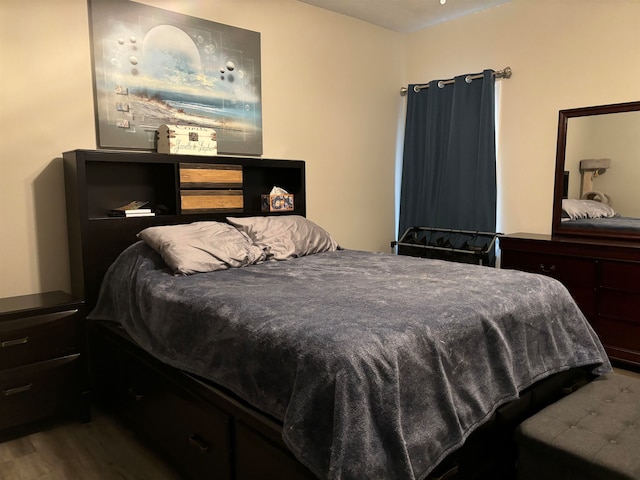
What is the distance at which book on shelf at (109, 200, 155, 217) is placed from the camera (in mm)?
2752

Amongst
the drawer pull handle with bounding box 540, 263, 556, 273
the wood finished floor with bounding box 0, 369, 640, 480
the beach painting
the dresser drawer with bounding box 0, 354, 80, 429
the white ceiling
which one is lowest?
the wood finished floor with bounding box 0, 369, 640, 480

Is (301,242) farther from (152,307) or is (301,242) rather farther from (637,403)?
(637,403)

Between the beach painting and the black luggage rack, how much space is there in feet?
5.63

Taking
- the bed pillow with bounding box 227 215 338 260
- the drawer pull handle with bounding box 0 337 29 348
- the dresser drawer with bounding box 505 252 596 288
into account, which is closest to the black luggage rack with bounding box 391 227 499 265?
the dresser drawer with bounding box 505 252 596 288

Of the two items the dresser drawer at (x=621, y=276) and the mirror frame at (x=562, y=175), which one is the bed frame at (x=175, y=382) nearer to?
the dresser drawer at (x=621, y=276)

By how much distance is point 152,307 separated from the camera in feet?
6.97

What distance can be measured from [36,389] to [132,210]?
107cm

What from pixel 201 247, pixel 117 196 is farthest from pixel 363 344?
pixel 117 196

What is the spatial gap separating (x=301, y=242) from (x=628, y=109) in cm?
244

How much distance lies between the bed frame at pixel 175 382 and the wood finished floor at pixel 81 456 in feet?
0.26

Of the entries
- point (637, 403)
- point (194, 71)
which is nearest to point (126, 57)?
point (194, 71)

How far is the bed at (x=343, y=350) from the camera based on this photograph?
50.9 inches

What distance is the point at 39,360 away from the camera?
2.31 metres

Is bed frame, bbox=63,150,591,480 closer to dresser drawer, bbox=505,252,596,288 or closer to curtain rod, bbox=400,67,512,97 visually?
dresser drawer, bbox=505,252,596,288
